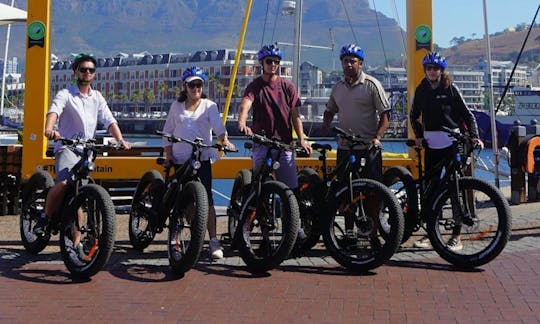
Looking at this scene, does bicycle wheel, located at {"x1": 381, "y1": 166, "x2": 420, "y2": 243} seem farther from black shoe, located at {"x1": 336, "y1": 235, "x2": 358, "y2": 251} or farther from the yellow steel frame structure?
the yellow steel frame structure

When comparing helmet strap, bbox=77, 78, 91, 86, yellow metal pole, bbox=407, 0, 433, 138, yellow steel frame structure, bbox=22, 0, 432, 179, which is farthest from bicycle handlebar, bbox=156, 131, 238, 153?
yellow metal pole, bbox=407, 0, 433, 138

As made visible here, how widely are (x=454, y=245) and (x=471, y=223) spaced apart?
0.24 m

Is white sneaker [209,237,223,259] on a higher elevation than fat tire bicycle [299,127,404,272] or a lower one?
lower

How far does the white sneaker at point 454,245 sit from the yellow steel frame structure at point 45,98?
282cm

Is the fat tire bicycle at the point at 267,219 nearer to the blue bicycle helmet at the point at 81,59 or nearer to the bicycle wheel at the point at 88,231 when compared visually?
the bicycle wheel at the point at 88,231

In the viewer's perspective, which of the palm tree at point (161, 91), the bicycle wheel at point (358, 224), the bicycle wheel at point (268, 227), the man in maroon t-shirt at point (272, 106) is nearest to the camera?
the bicycle wheel at point (268, 227)

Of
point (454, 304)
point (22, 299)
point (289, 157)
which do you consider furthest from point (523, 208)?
point (22, 299)

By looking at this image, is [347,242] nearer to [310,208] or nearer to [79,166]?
[310,208]

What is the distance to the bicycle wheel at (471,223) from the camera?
6.15 metres

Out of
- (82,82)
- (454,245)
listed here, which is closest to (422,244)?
(454,245)

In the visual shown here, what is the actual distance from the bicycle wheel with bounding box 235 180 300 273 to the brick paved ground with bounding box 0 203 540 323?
6.3 inches

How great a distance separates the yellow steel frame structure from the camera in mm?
9023

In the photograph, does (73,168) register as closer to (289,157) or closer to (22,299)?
(22,299)

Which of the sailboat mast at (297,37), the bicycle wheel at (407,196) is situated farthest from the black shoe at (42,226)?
the sailboat mast at (297,37)
